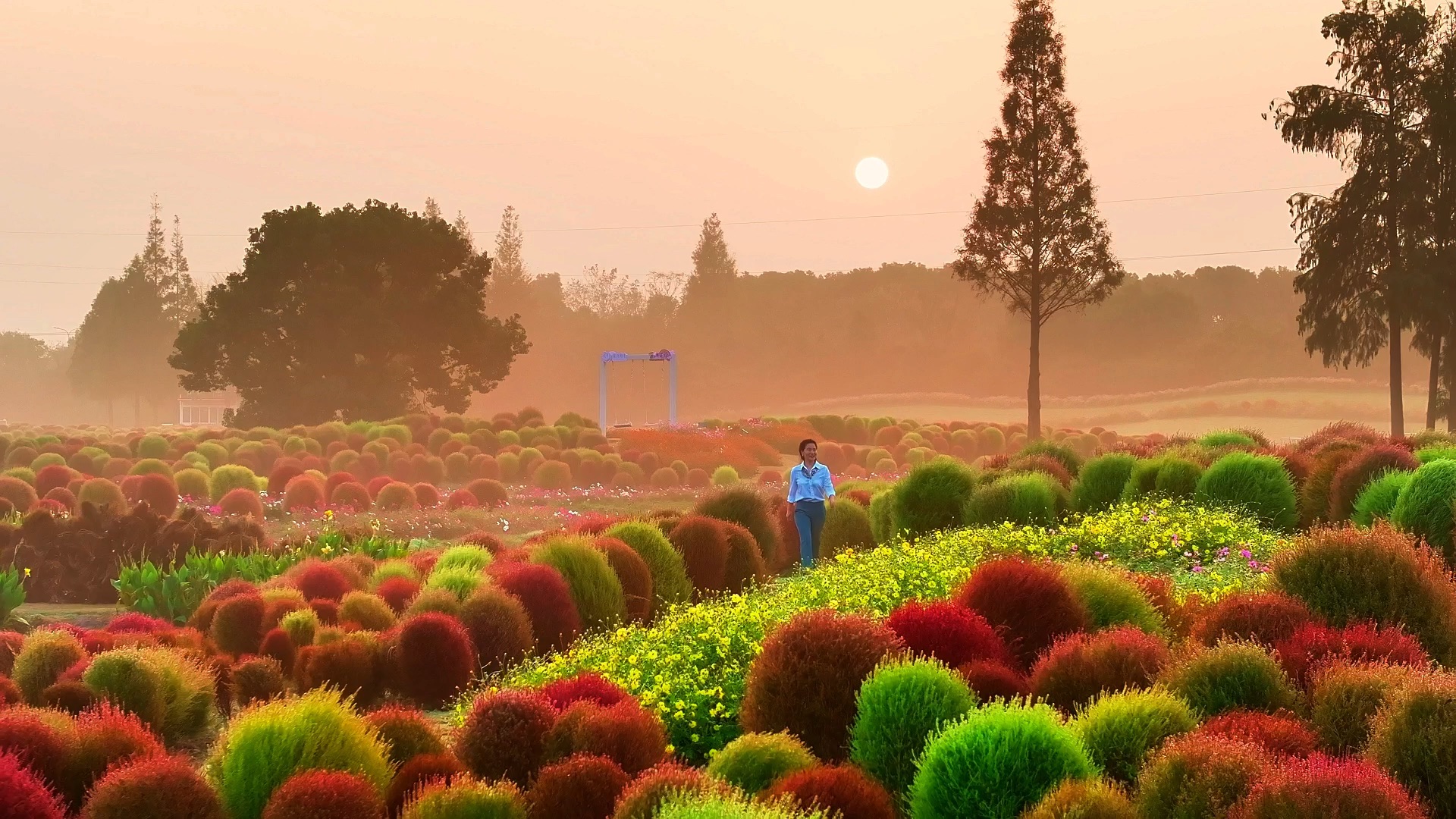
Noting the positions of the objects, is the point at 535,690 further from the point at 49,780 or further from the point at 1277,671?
the point at 1277,671

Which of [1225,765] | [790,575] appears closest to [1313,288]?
[790,575]

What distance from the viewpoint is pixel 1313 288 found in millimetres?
30719

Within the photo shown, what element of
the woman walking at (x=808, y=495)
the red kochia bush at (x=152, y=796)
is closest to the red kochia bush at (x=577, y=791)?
the red kochia bush at (x=152, y=796)

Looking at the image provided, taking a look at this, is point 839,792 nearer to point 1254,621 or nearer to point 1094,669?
point 1094,669

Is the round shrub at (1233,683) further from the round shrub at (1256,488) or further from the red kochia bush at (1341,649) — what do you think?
the round shrub at (1256,488)

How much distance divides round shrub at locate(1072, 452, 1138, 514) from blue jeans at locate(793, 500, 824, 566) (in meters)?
4.09

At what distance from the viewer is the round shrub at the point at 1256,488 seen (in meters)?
15.7

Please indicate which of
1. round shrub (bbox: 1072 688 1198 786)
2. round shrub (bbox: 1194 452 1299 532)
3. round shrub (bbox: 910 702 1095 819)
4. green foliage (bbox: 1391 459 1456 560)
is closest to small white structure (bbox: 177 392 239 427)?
round shrub (bbox: 1194 452 1299 532)

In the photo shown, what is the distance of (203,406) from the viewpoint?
258ft

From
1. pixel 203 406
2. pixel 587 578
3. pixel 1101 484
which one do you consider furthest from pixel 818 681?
pixel 203 406

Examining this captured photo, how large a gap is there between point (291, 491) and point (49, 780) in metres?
17.7

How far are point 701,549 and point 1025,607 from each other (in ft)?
19.8

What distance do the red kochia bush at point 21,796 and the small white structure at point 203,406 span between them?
7372 cm

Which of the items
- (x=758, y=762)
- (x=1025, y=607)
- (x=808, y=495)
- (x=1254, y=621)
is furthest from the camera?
(x=808, y=495)
